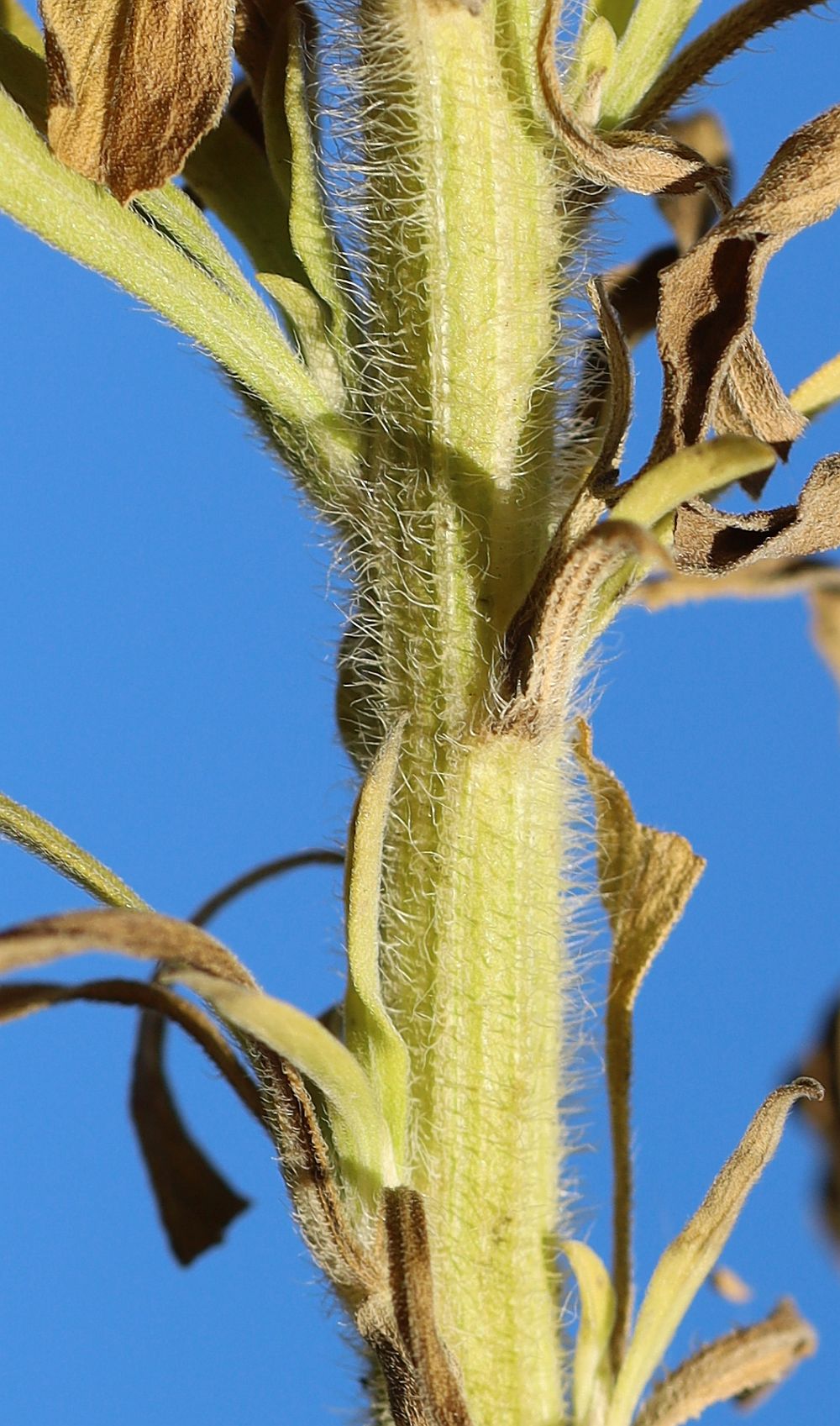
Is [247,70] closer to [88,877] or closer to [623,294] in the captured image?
[623,294]

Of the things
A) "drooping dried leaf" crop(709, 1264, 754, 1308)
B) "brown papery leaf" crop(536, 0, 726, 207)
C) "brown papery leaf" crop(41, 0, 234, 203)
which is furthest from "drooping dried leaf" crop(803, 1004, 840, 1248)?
"brown papery leaf" crop(41, 0, 234, 203)

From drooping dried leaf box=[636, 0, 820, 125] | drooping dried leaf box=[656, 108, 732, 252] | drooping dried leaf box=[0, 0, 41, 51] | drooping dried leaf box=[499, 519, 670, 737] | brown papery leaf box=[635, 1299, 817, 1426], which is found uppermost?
drooping dried leaf box=[0, 0, 41, 51]

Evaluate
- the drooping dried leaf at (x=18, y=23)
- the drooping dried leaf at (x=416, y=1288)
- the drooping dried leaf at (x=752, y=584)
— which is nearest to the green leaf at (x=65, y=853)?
the drooping dried leaf at (x=416, y=1288)

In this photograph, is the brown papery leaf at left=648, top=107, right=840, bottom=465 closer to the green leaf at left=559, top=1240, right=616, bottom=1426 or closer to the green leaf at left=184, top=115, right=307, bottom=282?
the green leaf at left=184, top=115, right=307, bottom=282

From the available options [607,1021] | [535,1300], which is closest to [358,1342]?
[535,1300]

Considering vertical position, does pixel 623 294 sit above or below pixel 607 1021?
above
